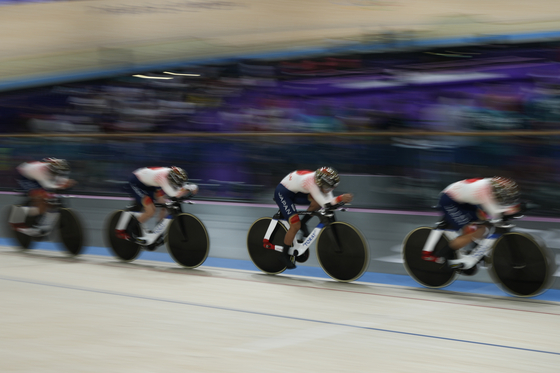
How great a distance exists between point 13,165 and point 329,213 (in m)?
6.63

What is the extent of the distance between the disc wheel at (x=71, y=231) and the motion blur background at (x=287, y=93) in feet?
6.10

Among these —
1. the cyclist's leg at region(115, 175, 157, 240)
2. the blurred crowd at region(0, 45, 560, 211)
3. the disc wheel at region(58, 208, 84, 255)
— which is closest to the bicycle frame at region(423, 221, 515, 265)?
the blurred crowd at region(0, 45, 560, 211)

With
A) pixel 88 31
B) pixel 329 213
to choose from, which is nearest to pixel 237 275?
pixel 329 213

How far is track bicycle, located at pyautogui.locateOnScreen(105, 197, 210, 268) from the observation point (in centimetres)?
630

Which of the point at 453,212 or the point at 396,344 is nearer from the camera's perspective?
the point at 396,344

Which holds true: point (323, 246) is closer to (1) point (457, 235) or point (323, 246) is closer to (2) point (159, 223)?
(1) point (457, 235)

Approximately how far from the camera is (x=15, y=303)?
4.81m

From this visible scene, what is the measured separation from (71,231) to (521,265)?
4.81 meters

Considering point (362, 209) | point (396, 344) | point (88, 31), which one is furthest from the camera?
point (88, 31)

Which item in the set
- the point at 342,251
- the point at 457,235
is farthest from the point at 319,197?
the point at 457,235

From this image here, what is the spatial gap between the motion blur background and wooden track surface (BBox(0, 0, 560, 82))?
34mm

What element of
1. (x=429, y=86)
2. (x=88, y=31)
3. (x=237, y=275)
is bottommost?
(x=237, y=275)

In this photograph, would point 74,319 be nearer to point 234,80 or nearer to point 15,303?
point 15,303

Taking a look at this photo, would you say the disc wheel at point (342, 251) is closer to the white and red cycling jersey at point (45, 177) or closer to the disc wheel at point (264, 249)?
the disc wheel at point (264, 249)
